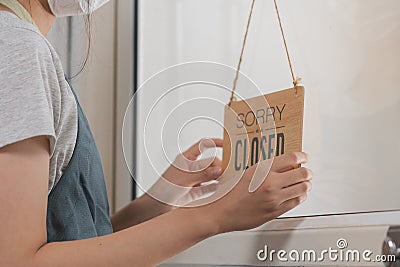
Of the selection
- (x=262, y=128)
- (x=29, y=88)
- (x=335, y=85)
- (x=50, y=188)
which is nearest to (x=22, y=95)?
(x=29, y=88)

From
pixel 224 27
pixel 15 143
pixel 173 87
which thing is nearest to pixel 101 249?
pixel 15 143

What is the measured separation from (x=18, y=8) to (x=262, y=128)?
11.9 inches

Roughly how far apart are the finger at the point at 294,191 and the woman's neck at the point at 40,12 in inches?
14.5

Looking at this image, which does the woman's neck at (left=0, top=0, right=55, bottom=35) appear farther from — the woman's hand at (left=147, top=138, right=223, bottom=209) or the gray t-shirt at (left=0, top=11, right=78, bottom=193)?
the woman's hand at (left=147, top=138, right=223, bottom=209)

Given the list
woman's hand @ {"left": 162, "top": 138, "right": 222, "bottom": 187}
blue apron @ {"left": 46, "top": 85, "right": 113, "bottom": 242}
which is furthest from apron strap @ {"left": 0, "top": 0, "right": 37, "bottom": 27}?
woman's hand @ {"left": 162, "top": 138, "right": 222, "bottom": 187}

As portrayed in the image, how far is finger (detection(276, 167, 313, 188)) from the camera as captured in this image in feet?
2.09

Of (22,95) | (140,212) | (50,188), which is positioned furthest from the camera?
(140,212)

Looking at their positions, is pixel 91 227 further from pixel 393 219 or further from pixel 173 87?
pixel 393 219

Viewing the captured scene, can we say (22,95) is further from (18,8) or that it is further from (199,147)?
(199,147)

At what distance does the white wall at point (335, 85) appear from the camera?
0.67 m

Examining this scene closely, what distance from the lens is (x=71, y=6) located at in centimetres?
79

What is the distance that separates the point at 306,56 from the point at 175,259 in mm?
338

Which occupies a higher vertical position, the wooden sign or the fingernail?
the wooden sign

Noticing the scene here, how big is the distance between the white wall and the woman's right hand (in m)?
0.09
